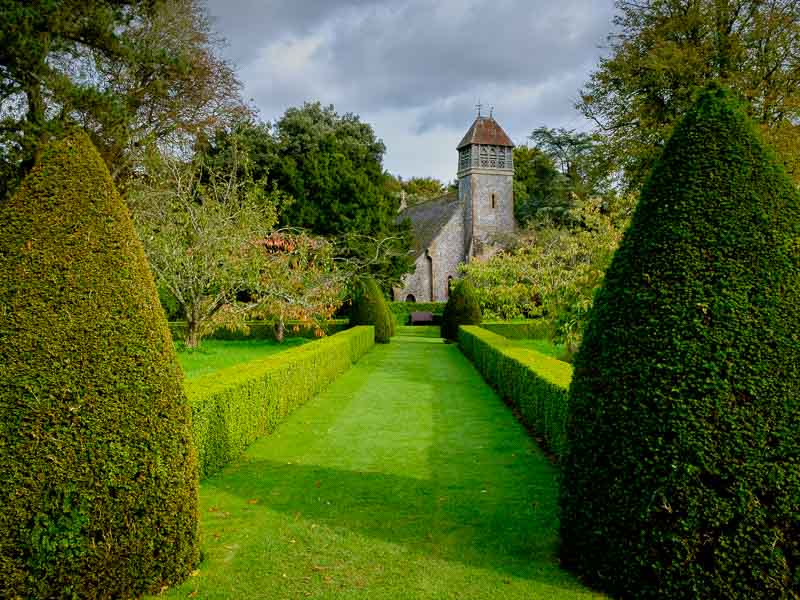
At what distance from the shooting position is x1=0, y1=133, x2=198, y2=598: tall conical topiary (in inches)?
138

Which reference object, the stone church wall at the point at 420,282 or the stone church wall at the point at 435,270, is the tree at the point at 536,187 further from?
the stone church wall at the point at 420,282

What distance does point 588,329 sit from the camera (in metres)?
4.13

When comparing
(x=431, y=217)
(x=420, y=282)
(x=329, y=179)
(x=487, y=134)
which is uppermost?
(x=487, y=134)

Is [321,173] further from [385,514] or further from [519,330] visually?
[385,514]

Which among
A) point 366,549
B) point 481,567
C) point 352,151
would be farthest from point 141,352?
point 352,151

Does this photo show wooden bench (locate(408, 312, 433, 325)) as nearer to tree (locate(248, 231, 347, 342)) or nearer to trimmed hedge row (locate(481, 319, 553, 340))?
trimmed hedge row (locate(481, 319, 553, 340))

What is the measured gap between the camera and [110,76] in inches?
819

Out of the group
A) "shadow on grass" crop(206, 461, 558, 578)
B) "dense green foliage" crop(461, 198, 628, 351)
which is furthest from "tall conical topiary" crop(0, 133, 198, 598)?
"dense green foliage" crop(461, 198, 628, 351)

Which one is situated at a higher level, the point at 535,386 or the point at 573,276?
the point at 573,276

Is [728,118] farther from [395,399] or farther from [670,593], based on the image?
[395,399]

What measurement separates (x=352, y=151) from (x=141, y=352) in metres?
31.0

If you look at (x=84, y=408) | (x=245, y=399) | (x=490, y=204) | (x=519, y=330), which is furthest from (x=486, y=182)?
(x=84, y=408)

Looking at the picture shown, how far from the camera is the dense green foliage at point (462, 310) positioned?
89.6ft

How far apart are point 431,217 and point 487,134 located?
8354mm
